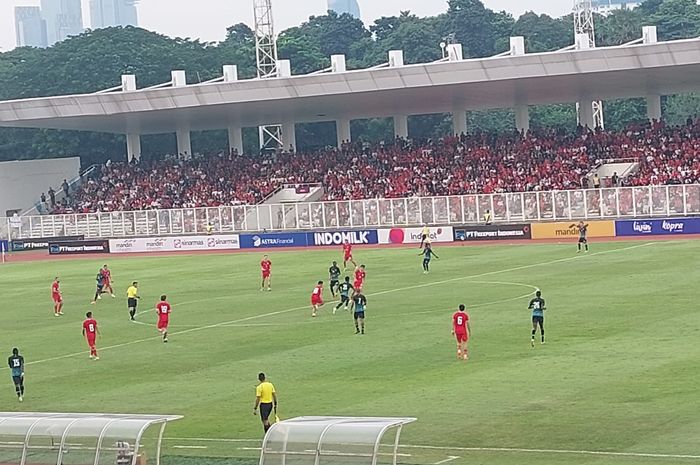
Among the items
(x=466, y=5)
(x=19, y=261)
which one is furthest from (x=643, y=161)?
(x=466, y=5)

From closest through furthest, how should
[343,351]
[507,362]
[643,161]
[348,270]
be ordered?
[507,362] < [343,351] < [348,270] < [643,161]

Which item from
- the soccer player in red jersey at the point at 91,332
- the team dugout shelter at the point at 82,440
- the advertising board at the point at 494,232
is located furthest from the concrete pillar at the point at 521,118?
the team dugout shelter at the point at 82,440

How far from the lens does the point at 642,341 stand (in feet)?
114

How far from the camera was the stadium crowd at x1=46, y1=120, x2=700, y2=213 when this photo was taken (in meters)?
76.0

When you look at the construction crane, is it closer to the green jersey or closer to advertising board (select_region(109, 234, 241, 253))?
advertising board (select_region(109, 234, 241, 253))

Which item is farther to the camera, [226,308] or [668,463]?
[226,308]

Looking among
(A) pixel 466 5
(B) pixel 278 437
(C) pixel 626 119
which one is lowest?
(B) pixel 278 437

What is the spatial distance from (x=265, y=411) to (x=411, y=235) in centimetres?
4759

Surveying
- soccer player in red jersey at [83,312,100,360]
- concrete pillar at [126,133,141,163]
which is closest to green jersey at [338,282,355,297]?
→ soccer player in red jersey at [83,312,100,360]

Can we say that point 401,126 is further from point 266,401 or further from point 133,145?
point 266,401

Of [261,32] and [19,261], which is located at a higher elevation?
[261,32]

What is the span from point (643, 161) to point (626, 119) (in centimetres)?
4349

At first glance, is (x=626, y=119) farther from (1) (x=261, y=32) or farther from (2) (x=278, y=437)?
(2) (x=278, y=437)

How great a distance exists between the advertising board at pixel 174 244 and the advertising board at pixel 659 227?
75.3ft
